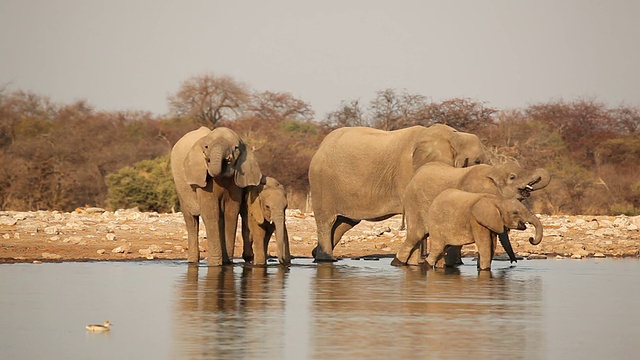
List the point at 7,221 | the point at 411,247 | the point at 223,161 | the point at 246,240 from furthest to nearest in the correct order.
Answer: the point at 7,221
the point at 246,240
the point at 411,247
the point at 223,161

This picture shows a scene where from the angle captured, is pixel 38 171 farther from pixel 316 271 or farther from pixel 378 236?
pixel 316 271

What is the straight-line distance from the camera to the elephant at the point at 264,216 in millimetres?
18547

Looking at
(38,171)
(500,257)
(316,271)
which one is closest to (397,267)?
(316,271)

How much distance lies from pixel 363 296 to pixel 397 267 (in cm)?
450

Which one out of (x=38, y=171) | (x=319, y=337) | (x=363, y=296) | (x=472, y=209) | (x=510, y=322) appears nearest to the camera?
(x=319, y=337)

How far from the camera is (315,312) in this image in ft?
43.1

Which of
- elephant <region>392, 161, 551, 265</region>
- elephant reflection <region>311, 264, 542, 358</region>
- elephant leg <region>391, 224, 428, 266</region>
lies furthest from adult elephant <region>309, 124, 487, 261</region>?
elephant reflection <region>311, 264, 542, 358</region>

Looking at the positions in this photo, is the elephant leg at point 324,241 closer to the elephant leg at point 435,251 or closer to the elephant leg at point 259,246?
the elephant leg at point 259,246

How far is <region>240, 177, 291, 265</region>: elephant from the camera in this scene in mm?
18547

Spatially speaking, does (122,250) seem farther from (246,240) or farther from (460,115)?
(460,115)

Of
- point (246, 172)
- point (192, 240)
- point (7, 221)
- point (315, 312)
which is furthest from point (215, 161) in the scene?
point (7, 221)

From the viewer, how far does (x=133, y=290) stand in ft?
49.7

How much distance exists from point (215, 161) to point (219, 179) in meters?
0.70

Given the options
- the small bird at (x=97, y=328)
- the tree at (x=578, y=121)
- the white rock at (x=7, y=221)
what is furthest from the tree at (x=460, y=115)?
the small bird at (x=97, y=328)
